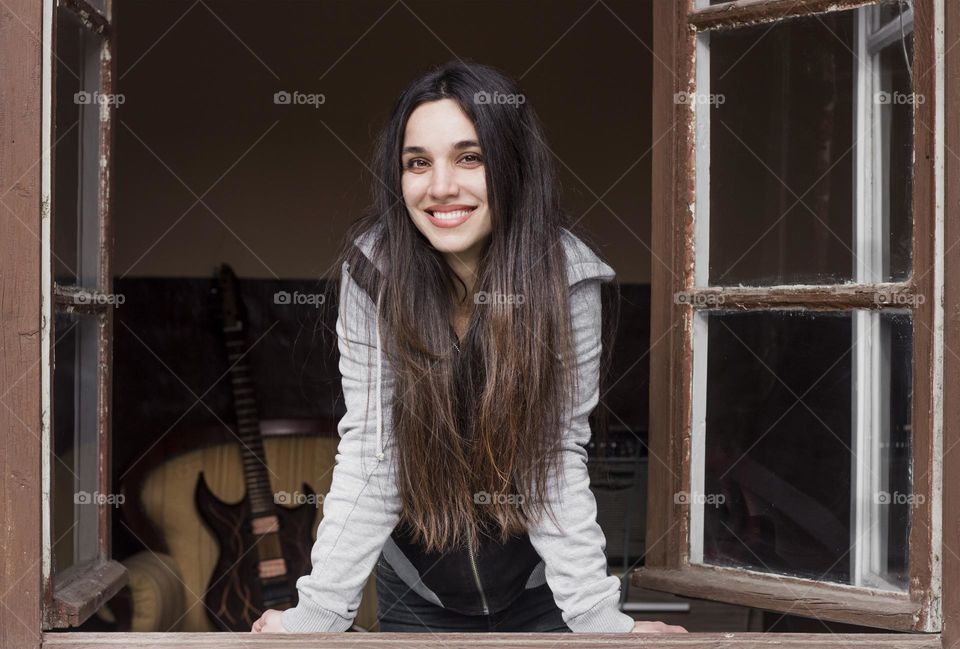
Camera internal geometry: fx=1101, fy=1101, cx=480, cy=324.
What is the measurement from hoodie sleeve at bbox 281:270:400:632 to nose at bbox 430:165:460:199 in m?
0.17

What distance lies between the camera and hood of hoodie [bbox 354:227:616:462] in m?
1.38

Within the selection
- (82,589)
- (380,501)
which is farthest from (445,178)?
(82,589)

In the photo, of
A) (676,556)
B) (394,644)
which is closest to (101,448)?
(394,644)

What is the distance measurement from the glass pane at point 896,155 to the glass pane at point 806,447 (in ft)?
0.29

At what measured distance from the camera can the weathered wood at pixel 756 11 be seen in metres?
1.51

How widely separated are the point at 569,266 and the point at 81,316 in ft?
2.28

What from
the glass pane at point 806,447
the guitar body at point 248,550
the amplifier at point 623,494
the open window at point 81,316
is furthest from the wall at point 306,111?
the glass pane at point 806,447

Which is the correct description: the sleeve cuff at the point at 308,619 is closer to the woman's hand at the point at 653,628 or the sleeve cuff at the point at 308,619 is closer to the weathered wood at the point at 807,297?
the woman's hand at the point at 653,628

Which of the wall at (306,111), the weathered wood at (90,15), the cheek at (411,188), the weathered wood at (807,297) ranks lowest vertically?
the weathered wood at (807,297)

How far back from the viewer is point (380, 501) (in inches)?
54.5

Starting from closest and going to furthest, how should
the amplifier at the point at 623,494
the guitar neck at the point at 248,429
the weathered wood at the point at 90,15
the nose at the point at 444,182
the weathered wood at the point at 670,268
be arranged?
the nose at the point at 444,182, the weathered wood at the point at 90,15, the weathered wood at the point at 670,268, the guitar neck at the point at 248,429, the amplifier at the point at 623,494

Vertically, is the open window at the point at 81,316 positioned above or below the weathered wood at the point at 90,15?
below

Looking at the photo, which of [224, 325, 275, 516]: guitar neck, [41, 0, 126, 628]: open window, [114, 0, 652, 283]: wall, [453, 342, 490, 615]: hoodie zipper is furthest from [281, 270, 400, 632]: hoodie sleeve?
[114, 0, 652, 283]: wall

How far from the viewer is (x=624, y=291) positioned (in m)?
3.93
